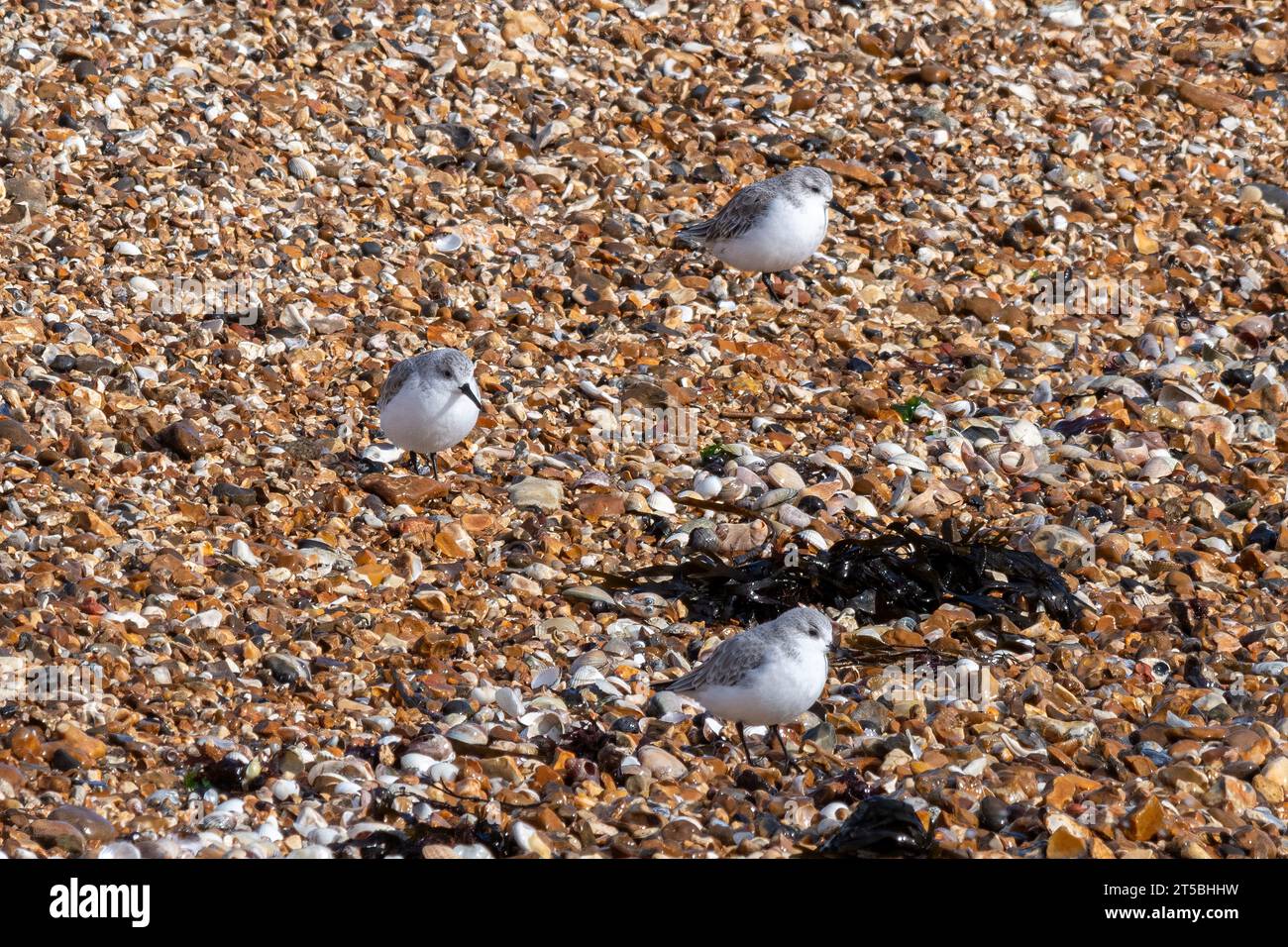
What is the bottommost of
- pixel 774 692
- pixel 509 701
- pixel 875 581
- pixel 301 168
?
pixel 774 692

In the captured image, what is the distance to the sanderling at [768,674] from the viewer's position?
5.90 m

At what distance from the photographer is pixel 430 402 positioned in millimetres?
7504

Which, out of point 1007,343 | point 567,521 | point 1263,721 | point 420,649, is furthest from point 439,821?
point 1007,343

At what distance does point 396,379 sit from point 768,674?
2.72 meters

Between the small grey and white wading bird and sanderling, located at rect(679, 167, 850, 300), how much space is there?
2.30 metres

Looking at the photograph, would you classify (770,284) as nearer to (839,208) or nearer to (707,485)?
(839,208)

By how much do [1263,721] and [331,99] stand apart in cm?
688

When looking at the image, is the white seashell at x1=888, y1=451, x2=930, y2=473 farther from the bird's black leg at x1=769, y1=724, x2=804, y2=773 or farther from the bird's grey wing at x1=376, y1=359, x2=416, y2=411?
the bird's grey wing at x1=376, y1=359, x2=416, y2=411

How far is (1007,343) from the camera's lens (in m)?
9.73

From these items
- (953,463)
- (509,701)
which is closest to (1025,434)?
(953,463)

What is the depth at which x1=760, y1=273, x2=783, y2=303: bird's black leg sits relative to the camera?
988cm

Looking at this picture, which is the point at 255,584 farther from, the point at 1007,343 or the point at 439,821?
the point at 1007,343

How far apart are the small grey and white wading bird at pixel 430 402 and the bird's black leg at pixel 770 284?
2709 millimetres

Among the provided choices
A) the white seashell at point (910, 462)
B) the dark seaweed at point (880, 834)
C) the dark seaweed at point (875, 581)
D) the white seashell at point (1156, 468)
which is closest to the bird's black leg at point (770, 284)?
the white seashell at point (910, 462)
